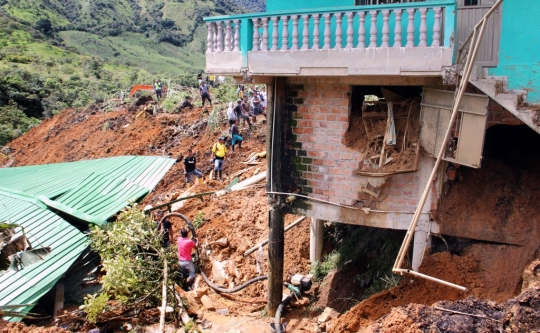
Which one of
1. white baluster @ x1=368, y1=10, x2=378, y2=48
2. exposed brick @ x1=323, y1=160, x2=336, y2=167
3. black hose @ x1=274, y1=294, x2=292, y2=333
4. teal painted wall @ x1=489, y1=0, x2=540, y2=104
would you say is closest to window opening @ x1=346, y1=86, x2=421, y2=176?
exposed brick @ x1=323, y1=160, x2=336, y2=167

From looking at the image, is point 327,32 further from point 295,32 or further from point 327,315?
point 327,315

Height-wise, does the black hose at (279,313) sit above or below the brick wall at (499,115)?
below

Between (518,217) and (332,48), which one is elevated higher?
(332,48)

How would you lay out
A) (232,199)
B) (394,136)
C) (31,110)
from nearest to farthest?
(394,136)
(232,199)
(31,110)

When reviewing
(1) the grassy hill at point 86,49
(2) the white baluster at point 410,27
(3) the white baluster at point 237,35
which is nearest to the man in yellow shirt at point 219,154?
(3) the white baluster at point 237,35

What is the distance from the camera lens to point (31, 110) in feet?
115

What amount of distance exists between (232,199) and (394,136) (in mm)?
6119

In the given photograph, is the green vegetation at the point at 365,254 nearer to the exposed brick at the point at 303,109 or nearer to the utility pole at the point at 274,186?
the utility pole at the point at 274,186

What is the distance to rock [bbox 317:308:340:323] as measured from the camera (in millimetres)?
8242

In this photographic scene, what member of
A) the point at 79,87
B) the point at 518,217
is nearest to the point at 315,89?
the point at 518,217

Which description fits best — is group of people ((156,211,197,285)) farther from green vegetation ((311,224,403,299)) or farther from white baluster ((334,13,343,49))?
white baluster ((334,13,343,49))

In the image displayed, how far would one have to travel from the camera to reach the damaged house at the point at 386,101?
21.4ft

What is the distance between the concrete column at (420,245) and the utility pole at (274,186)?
219 centimetres

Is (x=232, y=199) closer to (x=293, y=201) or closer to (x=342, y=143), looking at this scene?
(x=293, y=201)
